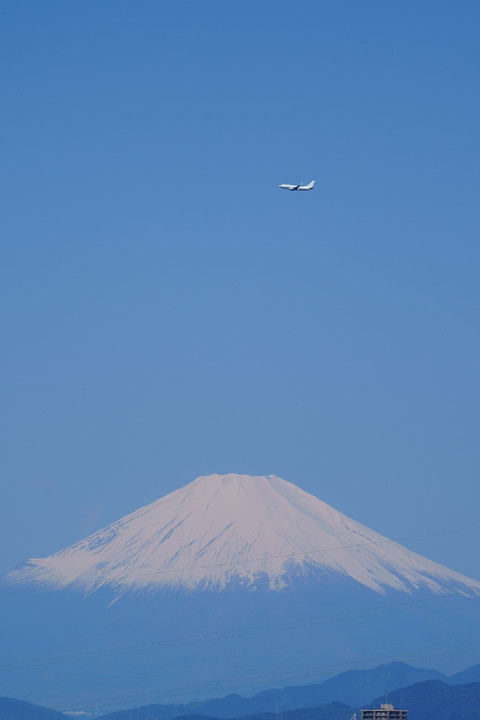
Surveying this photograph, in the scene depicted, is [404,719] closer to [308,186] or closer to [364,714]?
[364,714]

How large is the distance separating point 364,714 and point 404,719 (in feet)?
16.8

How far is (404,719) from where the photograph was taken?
182m

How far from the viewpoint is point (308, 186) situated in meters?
144

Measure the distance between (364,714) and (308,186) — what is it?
245ft

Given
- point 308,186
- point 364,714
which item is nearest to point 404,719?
point 364,714

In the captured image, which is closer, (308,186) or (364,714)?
(308,186)

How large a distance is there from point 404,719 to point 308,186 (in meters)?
75.1

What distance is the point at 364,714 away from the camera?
183m

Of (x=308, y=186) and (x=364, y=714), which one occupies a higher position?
(x=308, y=186)

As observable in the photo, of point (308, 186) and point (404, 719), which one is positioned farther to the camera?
point (404, 719)

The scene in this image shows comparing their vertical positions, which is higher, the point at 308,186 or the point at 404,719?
the point at 308,186
